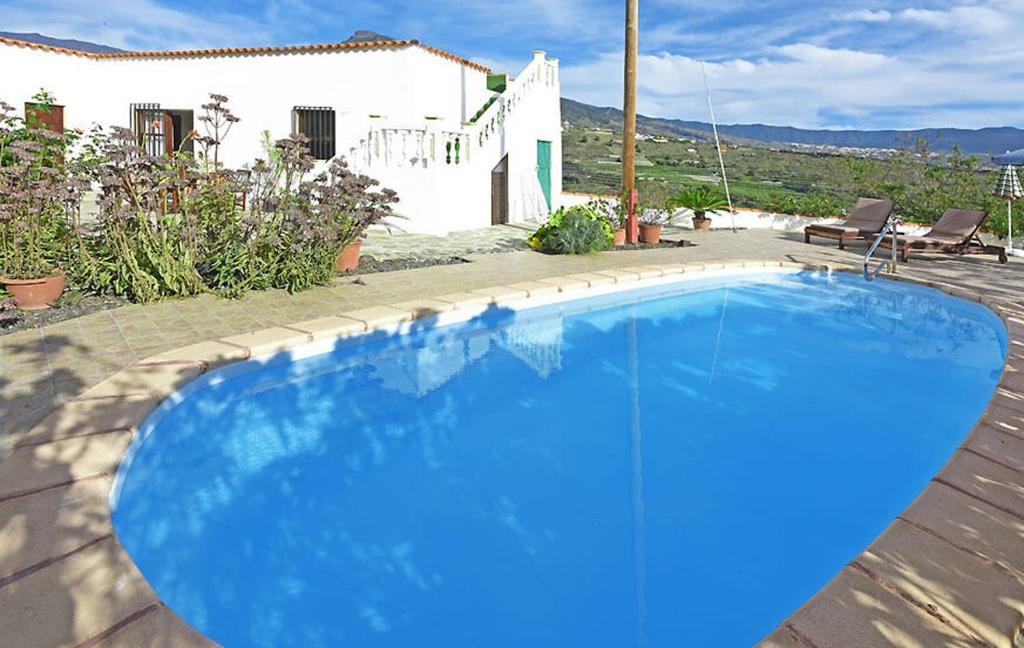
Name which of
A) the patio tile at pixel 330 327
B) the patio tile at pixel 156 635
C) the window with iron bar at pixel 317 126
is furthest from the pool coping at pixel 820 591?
the window with iron bar at pixel 317 126

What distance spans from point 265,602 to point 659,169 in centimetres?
2614

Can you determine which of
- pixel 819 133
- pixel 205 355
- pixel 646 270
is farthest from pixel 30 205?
pixel 819 133

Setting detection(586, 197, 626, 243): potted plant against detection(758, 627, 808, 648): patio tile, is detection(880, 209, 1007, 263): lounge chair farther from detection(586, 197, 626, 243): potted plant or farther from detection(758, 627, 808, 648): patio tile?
detection(758, 627, 808, 648): patio tile

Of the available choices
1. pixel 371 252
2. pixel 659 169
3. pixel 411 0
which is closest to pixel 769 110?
pixel 659 169

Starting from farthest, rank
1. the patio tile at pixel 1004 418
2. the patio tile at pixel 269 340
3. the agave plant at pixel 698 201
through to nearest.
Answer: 1. the agave plant at pixel 698 201
2. the patio tile at pixel 269 340
3. the patio tile at pixel 1004 418

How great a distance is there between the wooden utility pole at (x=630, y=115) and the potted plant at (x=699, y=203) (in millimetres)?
4081

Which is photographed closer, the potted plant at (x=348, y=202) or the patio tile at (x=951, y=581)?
the patio tile at (x=951, y=581)

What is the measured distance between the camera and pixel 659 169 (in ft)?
89.0

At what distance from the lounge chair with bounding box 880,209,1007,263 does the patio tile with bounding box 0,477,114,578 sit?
12.7 meters

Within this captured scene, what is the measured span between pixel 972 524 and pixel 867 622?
1053 mm

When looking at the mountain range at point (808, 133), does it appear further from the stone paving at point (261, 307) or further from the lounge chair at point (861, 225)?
the stone paving at point (261, 307)

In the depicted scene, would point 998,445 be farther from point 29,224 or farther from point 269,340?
point 29,224

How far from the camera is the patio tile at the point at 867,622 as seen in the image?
7.70 feet

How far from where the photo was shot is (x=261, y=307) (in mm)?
7141
